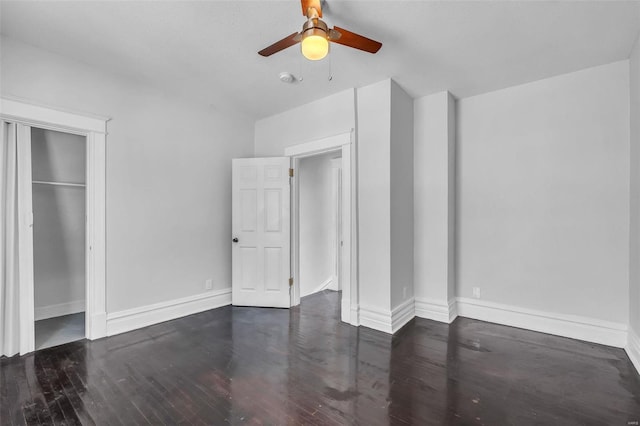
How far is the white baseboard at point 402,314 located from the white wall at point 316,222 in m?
1.70

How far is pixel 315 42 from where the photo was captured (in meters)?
1.79

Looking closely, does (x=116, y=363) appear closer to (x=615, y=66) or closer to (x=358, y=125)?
(x=358, y=125)

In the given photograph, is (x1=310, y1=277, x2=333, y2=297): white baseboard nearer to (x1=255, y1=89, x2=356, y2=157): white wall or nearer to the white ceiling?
(x1=255, y1=89, x2=356, y2=157): white wall

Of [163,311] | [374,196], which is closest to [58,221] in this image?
[163,311]

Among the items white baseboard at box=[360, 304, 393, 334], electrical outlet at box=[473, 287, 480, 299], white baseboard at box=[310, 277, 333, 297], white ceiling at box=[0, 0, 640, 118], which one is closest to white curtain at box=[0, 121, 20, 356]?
white ceiling at box=[0, 0, 640, 118]

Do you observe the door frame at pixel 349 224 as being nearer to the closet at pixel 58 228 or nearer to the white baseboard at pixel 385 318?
the white baseboard at pixel 385 318

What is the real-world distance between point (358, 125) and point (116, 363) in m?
3.30

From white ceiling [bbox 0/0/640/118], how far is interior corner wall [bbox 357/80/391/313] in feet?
0.94

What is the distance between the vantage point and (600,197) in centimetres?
304

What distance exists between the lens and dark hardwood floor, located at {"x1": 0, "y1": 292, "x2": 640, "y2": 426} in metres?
1.96

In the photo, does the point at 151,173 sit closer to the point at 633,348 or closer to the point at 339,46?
the point at 339,46

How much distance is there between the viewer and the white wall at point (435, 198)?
12.0 feet

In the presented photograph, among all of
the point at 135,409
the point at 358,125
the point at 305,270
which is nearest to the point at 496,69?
the point at 358,125

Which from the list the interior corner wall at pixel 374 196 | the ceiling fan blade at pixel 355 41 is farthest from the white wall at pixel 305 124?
the ceiling fan blade at pixel 355 41
